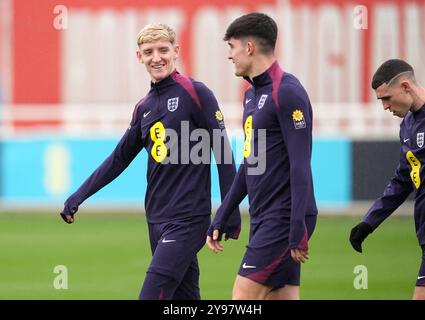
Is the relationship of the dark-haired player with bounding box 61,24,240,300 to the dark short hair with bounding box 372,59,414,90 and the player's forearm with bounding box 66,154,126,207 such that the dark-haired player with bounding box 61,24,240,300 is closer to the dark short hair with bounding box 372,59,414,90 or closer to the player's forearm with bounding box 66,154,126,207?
the player's forearm with bounding box 66,154,126,207

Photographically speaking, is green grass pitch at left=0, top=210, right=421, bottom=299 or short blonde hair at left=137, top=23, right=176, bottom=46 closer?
short blonde hair at left=137, top=23, right=176, bottom=46

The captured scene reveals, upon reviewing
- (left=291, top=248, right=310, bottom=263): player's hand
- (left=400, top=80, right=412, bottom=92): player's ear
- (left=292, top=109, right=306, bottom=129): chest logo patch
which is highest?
(left=400, top=80, right=412, bottom=92): player's ear

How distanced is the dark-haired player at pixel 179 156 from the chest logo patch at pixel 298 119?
0.86 metres

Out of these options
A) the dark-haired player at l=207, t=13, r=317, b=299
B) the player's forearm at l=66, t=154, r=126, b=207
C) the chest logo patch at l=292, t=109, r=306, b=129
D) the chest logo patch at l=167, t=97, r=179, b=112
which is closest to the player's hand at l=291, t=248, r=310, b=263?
the dark-haired player at l=207, t=13, r=317, b=299

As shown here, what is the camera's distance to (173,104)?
26.0ft

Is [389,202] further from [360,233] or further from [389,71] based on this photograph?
[389,71]

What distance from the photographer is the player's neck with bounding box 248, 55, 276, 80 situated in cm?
742

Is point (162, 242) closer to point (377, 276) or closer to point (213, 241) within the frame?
point (213, 241)

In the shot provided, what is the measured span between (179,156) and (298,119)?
1051 mm

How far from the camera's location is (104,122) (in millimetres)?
22438

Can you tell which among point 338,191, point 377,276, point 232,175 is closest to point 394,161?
point 338,191

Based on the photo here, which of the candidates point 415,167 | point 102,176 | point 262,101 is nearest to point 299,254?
point 262,101

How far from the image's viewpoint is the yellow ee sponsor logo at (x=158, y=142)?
7.88m
